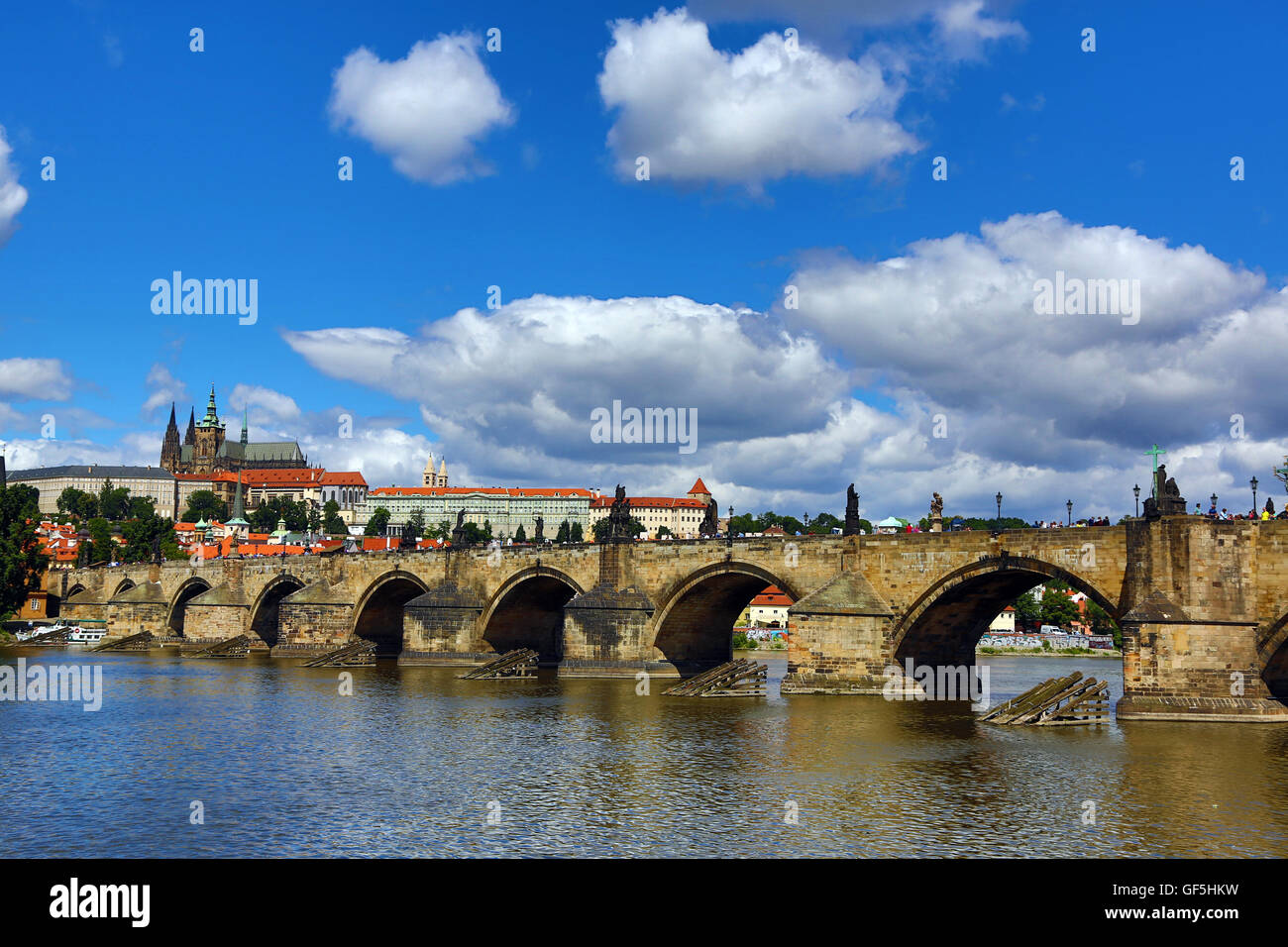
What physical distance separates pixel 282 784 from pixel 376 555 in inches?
1779

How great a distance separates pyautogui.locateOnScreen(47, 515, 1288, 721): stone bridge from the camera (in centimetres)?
3038

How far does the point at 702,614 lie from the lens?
168 feet

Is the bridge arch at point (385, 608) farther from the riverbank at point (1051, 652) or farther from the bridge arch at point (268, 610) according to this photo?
the riverbank at point (1051, 652)

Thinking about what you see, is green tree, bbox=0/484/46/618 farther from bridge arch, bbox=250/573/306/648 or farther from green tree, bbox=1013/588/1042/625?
green tree, bbox=1013/588/1042/625

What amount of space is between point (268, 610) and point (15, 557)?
23.3 m

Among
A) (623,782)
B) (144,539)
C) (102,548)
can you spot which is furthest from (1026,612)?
(102,548)

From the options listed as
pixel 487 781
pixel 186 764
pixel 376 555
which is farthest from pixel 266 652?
pixel 487 781

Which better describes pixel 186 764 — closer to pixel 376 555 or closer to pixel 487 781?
pixel 487 781

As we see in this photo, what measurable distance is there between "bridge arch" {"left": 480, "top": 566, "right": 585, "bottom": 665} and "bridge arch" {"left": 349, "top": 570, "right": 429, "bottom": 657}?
19.2 ft

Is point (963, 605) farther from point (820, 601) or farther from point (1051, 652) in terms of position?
point (1051, 652)

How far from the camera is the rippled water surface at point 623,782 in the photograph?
Answer: 59.2ft

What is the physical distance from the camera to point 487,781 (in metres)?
23.7

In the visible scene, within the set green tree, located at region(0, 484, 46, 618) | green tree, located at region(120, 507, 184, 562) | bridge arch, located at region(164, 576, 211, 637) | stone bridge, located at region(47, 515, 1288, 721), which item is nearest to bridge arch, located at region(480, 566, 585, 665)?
stone bridge, located at region(47, 515, 1288, 721)

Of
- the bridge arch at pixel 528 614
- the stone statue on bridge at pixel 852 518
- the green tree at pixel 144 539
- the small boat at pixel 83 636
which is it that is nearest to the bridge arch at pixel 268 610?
the small boat at pixel 83 636
